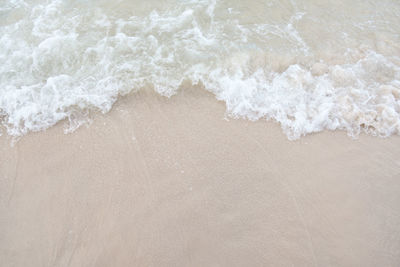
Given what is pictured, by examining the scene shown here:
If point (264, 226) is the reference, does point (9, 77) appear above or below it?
above

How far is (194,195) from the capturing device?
11.1 ft

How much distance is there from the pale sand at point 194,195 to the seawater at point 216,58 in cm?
38

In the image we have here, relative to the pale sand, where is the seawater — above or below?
above

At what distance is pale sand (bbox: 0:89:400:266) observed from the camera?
3.07 m

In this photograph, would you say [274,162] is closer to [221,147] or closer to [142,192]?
[221,147]

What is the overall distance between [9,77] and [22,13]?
158 centimetres

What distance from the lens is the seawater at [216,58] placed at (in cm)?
412

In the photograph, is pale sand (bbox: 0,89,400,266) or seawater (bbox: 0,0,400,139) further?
seawater (bbox: 0,0,400,139)

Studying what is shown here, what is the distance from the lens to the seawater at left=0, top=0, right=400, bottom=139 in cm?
412

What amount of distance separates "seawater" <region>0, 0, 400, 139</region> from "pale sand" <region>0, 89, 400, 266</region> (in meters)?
0.38

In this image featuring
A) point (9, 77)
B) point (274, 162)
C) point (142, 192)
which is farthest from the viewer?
point (9, 77)

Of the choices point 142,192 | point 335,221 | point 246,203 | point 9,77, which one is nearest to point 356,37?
point 335,221

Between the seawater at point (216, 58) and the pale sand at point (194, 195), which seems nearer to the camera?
the pale sand at point (194, 195)

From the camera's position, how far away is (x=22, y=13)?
5238 millimetres
